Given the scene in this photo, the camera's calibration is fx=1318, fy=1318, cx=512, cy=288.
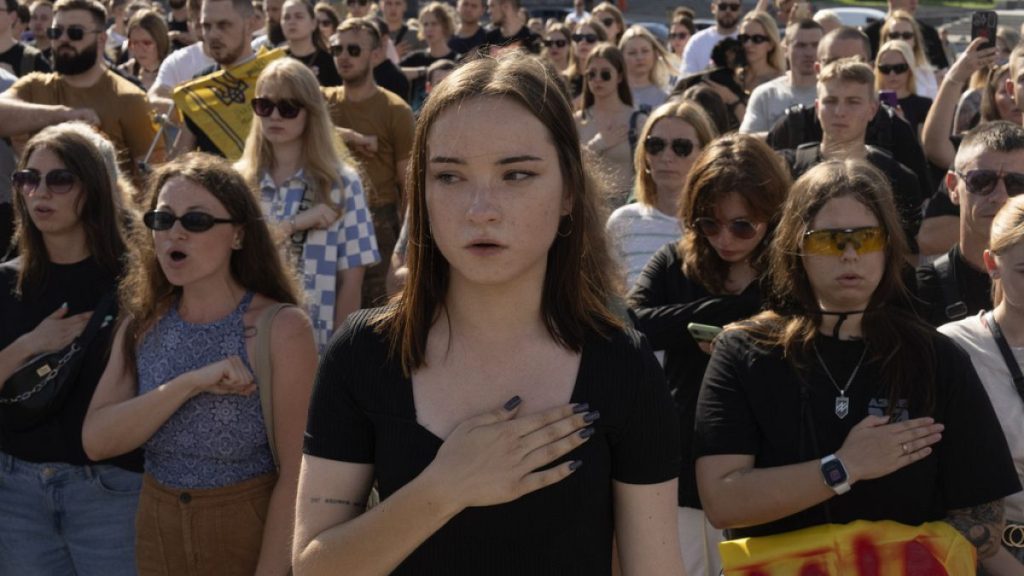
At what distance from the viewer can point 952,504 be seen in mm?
3305

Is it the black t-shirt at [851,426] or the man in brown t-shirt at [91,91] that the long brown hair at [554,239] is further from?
the man in brown t-shirt at [91,91]

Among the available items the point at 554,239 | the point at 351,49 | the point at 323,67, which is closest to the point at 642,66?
the point at 323,67

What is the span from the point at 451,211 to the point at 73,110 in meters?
4.97

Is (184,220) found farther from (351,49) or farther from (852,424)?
(351,49)

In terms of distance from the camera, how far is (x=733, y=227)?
4281 mm

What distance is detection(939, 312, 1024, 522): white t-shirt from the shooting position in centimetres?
359

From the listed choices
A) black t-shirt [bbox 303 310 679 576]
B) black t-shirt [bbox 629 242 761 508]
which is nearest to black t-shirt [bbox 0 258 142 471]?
black t-shirt [bbox 629 242 761 508]

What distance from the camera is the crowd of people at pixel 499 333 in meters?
2.12

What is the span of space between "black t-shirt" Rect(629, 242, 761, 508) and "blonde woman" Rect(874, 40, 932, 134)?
14.3 ft

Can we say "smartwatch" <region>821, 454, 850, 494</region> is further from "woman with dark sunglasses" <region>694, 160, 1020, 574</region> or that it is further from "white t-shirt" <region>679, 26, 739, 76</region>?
"white t-shirt" <region>679, 26, 739, 76</region>

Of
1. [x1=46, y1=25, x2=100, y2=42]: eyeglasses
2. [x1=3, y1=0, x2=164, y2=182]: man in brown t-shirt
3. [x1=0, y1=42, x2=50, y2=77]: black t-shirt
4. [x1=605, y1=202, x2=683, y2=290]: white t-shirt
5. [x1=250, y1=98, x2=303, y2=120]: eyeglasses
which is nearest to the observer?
[x1=605, y1=202, x2=683, y2=290]: white t-shirt

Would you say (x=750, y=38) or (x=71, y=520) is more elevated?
(x=750, y=38)

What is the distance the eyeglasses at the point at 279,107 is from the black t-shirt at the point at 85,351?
1.76 meters

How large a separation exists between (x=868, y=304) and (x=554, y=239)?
5.00 feet
